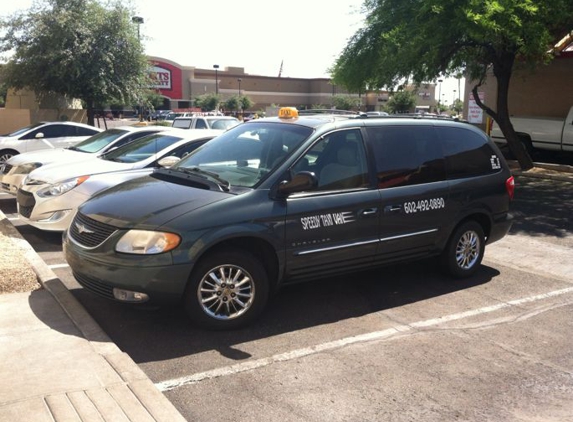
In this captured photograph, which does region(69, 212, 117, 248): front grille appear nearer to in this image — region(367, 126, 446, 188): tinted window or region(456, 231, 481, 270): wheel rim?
region(367, 126, 446, 188): tinted window

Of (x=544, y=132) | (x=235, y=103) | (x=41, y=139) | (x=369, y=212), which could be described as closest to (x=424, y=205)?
(x=369, y=212)

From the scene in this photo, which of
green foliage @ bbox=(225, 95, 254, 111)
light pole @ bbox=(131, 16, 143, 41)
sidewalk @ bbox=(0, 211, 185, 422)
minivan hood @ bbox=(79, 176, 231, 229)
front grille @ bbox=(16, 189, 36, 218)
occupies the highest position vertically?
light pole @ bbox=(131, 16, 143, 41)

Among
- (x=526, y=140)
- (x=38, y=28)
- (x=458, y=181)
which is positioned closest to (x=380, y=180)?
(x=458, y=181)

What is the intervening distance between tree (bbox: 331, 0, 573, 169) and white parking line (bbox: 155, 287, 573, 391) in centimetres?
743

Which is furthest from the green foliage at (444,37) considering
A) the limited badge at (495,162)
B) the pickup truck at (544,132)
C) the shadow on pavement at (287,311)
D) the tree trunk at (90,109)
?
the tree trunk at (90,109)

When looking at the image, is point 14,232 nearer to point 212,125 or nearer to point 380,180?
point 380,180

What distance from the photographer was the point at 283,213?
16.1 feet

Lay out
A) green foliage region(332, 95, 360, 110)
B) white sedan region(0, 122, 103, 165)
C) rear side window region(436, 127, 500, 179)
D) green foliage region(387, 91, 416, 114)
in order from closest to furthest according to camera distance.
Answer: rear side window region(436, 127, 500, 179)
white sedan region(0, 122, 103, 165)
green foliage region(387, 91, 416, 114)
green foliage region(332, 95, 360, 110)

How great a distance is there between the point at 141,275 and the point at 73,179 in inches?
146

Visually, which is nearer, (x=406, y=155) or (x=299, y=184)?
(x=299, y=184)

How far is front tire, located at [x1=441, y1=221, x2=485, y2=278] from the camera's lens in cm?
632

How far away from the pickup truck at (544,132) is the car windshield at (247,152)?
43.9 feet

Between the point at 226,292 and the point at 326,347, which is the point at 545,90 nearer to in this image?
the point at 326,347

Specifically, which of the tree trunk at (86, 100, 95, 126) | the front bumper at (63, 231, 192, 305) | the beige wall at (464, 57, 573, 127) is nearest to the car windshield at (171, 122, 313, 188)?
the front bumper at (63, 231, 192, 305)
